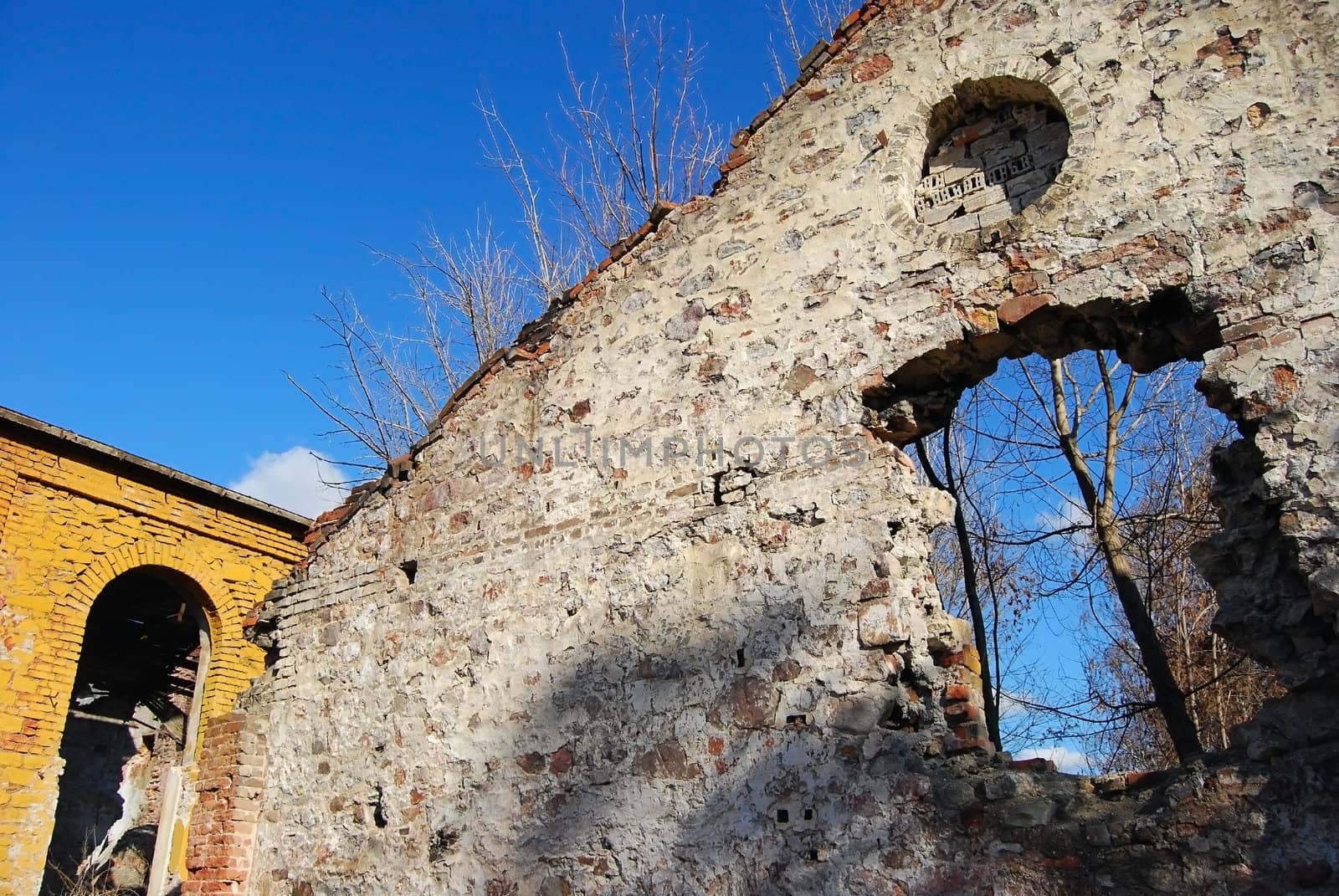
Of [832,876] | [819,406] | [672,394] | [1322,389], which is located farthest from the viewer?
[672,394]

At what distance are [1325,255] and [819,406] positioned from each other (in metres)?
2.14

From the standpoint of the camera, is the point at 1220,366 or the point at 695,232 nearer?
the point at 1220,366

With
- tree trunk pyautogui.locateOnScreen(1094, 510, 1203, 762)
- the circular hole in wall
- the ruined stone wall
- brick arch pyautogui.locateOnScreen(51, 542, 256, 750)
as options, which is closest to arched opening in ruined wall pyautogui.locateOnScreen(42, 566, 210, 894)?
brick arch pyautogui.locateOnScreen(51, 542, 256, 750)

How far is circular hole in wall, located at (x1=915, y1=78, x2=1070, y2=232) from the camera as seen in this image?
4.95 m

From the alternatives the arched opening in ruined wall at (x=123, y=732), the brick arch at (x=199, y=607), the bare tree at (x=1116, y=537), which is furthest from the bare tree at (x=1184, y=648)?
the arched opening in ruined wall at (x=123, y=732)

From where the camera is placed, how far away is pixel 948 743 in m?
3.96

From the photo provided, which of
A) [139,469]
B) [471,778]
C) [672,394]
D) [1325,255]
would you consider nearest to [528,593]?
[471,778]

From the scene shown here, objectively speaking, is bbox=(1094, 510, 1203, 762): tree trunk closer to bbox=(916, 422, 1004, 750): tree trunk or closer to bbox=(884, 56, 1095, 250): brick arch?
bbox=(916, 422, 1004, 750): tree trunk

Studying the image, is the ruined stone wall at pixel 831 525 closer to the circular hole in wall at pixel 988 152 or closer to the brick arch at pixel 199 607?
the circular hole in wall at pixel 988 152

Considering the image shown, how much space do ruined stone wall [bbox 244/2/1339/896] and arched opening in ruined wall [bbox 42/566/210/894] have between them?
24.5 ft

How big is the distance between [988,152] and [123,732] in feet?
45.7

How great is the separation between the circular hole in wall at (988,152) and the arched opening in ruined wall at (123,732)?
1002cm

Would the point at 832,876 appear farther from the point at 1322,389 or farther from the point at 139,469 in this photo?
the point at 139,469

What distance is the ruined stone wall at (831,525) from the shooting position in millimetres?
3688
